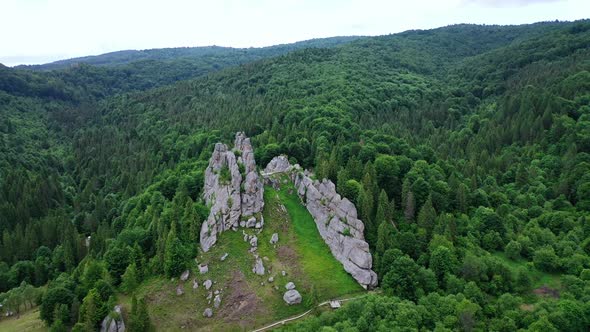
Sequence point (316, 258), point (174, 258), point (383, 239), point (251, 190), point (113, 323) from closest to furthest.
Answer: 1. point (113, 323)
2. point (383, 239)
3. point (174, 258)
4. point (316, 258)
5. point (251, 190)

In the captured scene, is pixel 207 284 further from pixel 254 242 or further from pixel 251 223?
pixel 251 223

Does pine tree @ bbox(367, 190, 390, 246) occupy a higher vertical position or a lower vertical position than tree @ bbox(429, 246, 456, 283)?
higher

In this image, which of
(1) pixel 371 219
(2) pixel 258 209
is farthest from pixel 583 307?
(2) pixel 258 209

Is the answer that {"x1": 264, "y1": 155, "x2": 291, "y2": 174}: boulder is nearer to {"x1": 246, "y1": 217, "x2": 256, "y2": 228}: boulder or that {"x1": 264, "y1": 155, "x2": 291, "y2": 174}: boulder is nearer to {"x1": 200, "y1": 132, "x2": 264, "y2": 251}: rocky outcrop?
{"x1": 200, "y1": 132, "x2": 264, "y2": 251}: rocky outcrop

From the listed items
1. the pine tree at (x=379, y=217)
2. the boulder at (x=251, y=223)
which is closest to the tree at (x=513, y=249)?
the pine tree at (x=379, y=217)

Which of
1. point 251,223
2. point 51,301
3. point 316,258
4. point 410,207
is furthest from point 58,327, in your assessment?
point 410,207

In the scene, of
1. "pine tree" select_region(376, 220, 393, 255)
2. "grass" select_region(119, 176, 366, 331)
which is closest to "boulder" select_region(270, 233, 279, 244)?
"grass" select_region(119, 176, 366, 331)
